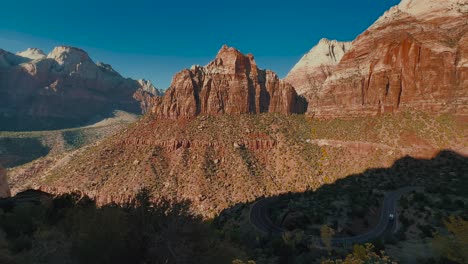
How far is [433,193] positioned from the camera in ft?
145

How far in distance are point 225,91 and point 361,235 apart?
74.9 meters

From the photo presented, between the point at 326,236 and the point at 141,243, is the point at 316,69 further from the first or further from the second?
the point at 141,243

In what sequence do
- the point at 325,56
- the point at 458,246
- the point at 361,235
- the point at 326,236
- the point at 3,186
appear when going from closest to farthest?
the point at 458,246
the point at 326,236
the point at 3,186
the point at 361,235
the point at 325,56

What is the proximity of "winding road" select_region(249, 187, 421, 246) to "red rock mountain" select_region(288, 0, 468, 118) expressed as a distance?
34001mm

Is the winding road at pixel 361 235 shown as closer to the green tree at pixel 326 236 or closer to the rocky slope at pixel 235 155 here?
the green tree at pixel 326 236

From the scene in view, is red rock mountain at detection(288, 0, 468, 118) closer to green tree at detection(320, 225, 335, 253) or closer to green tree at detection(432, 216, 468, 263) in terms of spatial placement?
green tree at detection(320, 225, 335, 253)

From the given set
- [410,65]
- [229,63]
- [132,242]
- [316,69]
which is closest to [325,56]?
[316,69]

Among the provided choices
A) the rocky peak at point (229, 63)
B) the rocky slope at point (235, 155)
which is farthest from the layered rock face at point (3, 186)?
the rocky peak at point (229, 63)

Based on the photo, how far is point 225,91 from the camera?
10131cm

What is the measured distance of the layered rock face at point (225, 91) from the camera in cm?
9781

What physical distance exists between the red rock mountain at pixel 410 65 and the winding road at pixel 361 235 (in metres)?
34.0

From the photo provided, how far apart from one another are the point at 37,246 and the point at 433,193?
54477mm

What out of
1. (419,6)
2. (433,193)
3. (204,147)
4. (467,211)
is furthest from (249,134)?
(419,6)

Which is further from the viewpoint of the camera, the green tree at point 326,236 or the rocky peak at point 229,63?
the rocky peak at point 229,63
